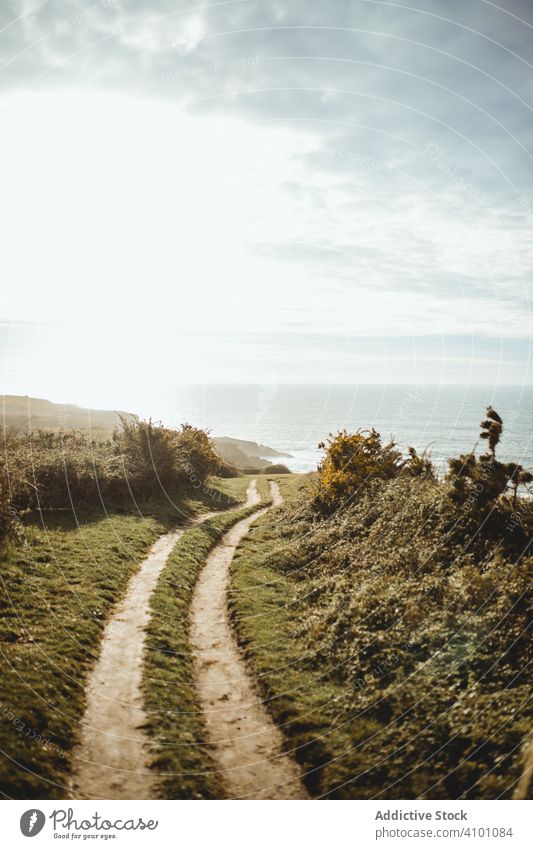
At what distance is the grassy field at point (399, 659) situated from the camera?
7922mm

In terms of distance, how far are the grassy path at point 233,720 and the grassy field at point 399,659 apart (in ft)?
1.01

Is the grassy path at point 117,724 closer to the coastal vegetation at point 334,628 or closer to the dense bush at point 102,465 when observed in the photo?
the coastal vegetation at point 334,628

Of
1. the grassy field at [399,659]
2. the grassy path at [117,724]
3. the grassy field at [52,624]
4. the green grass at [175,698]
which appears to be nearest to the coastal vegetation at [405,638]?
the grassy field at [399,659]

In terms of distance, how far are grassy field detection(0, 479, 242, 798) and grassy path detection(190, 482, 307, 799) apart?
2573mm

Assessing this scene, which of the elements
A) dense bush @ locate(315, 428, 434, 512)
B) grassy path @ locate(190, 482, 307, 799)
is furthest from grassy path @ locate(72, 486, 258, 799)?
dense bush @ locate(315, 428, 434, 512)

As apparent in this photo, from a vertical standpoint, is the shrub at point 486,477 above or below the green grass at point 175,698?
above

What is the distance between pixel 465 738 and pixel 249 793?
3.78 metres

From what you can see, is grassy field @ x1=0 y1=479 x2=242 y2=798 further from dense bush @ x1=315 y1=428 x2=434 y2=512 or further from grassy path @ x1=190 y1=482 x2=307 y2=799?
dense bush @ x1=315 y1=428 x2=434 y2=512

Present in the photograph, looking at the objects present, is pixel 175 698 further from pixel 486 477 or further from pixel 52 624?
pixel 486 477

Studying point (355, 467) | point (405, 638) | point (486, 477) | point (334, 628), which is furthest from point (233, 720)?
point (355, 467)

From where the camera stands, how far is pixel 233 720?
977cm

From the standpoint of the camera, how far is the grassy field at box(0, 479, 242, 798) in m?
7.86

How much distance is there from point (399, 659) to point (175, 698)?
5133 millimetres
